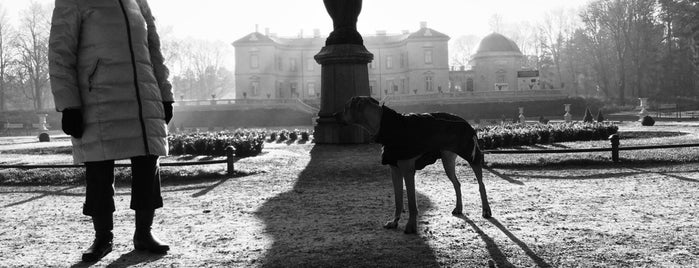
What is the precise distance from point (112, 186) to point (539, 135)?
41.1 feet

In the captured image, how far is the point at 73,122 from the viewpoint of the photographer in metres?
3.94

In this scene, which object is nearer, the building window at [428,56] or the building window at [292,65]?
the building window at [428,56]

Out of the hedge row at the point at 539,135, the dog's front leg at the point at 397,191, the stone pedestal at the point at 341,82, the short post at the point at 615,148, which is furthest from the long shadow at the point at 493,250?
the hedge row at the point at 539,135

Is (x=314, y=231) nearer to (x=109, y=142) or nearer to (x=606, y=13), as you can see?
(x=109, y=142)

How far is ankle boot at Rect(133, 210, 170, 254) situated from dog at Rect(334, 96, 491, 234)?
1889mm

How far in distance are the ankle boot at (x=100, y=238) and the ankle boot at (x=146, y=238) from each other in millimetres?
214

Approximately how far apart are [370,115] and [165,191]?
4336mm

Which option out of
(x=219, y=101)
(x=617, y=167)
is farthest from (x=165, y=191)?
(x=219, y=101)

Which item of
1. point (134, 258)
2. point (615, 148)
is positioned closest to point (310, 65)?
point (615, 148)

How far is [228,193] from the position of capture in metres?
7.70

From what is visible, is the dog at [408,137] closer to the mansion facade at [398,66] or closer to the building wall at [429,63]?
the mansion facade at [398,66]

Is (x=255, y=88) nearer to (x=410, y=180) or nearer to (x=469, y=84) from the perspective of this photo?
(x=469, y=84)

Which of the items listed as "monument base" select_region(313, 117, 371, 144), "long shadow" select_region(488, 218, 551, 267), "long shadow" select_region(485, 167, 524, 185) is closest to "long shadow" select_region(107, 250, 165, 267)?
"long shadow" select_region(488, 218, 551, 267)

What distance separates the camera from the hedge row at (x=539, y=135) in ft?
43.5
